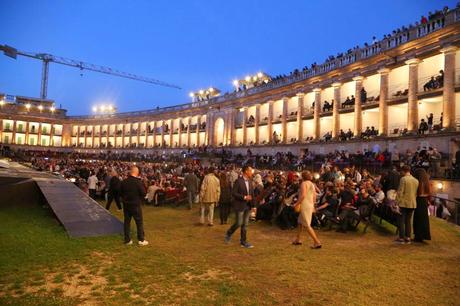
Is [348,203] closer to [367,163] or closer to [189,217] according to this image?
[189,217]

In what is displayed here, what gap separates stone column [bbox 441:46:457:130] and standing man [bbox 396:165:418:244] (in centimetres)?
1628

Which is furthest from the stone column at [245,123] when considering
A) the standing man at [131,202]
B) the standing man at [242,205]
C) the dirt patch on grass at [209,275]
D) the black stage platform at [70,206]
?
the dirt patch on grass at [209,275]

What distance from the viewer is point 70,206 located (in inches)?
427

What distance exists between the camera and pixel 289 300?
5.31 meters

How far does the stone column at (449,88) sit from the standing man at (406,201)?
53.4 feet

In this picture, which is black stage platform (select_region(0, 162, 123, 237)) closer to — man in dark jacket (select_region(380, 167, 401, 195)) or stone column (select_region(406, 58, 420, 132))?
man in dark jacket (select_region(380, 167, 401, 195))

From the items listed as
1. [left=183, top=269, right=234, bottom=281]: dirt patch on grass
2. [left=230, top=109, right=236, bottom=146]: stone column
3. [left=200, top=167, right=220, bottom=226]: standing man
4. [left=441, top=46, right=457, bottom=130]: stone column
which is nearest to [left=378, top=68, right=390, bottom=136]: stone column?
[left=441, top=46, right=457, bottom=130]: stone column

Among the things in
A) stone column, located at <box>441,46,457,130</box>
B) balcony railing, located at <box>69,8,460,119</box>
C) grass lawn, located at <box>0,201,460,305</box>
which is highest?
balcony railing, located at <box>69,8,460,119</box>

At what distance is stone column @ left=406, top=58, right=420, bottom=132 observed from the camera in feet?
84.9

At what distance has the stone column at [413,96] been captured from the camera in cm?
2588

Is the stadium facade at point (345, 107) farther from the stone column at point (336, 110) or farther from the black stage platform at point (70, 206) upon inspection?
the black stage platform at point (70, 206)

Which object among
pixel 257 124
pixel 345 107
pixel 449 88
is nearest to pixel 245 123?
pixel 257 124

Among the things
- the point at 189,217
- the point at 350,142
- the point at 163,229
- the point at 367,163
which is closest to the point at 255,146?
the point at 350,142

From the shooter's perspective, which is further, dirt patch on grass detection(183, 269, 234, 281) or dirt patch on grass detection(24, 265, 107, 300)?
dirt patch on grass detection(183, 269, 234, 281)
